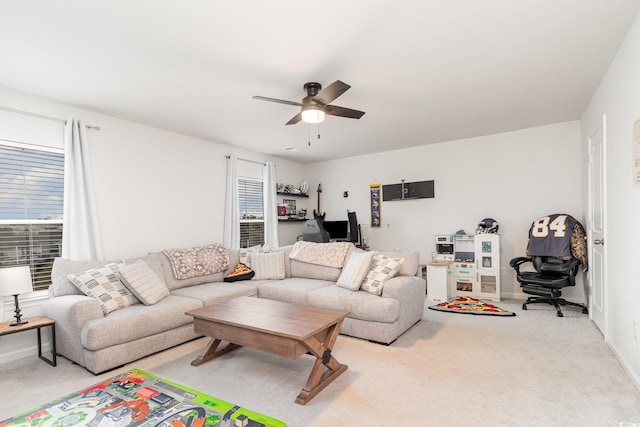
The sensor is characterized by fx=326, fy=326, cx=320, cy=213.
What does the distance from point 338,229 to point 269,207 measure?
1.44 m

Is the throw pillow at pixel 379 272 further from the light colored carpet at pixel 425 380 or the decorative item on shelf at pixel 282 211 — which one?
the decorative item on shelf at pixel 282 211

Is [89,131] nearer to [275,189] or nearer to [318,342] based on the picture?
[275,189]

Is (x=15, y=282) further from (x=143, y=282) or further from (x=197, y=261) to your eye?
(x=197, y=261)

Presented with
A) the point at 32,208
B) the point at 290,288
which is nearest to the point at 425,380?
the point at 290,288

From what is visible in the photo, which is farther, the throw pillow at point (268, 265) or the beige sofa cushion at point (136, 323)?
the throw pillow at point (268, 265)

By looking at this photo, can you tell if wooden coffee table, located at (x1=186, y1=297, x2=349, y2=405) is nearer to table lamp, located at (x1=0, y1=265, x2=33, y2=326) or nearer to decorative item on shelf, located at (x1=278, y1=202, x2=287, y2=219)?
table lamp, located at (x1=0, y1=265, x2=33, y2=326)

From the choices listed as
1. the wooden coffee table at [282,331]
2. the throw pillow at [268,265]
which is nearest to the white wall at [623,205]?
the wooden coffee table at [282,331]

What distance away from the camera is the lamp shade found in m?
2.67

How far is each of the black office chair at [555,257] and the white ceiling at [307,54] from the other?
4.72 feet

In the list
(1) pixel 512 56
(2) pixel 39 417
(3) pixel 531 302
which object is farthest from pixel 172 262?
(3) pixel 531 302

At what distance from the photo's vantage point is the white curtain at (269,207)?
5984 millimetres

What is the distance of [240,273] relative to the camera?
4.36 meters

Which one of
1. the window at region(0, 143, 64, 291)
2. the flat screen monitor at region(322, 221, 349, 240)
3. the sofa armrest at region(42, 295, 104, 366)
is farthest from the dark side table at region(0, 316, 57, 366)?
the flat screen monitor at region(322, 221, 349, 240)

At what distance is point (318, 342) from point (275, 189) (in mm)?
4107
